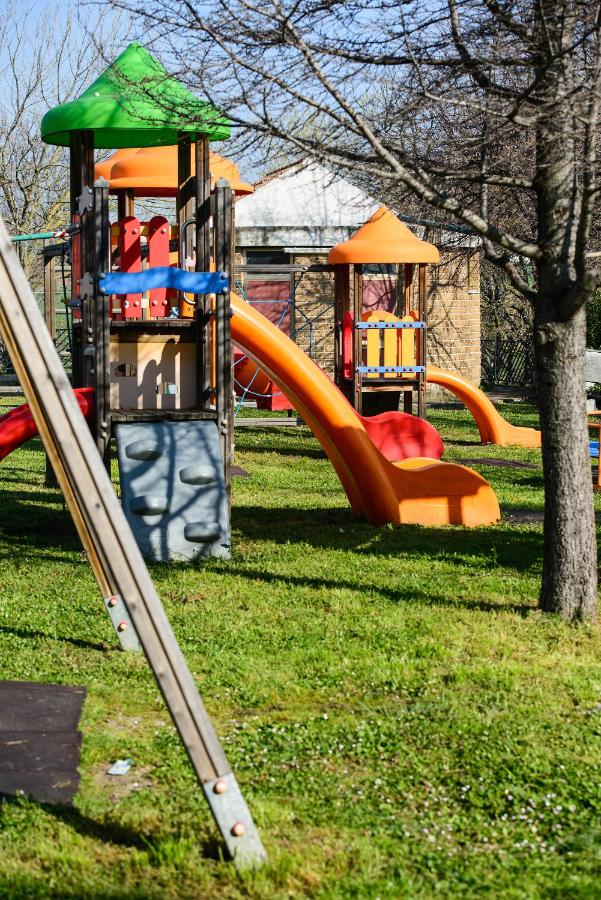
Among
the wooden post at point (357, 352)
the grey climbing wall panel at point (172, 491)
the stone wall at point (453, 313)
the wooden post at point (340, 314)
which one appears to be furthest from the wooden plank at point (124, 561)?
the stone wall at point (453, 313)

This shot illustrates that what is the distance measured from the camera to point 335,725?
4703 mm

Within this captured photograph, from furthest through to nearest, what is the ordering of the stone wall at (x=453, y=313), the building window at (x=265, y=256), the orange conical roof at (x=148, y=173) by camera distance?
the stone wall at (x=453, y=313) → the building window at (x=265, y=256) → the orange conical roof at (x=148, y=173)

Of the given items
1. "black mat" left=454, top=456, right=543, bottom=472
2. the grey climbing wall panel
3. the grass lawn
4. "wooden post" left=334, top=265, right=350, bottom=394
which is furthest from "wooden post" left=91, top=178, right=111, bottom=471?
"wooden post" left=334, top=265, right=350, bottom=394

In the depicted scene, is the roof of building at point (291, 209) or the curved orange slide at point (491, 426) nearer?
the curved orange slide at point (491, 426)

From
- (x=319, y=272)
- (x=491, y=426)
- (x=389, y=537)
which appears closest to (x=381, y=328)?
(x=491, y=426)

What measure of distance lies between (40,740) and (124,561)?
137 cm

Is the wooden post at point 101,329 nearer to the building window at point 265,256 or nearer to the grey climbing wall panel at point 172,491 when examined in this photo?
the grey climbing wall panel at point 172,491

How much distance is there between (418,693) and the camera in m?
5.14

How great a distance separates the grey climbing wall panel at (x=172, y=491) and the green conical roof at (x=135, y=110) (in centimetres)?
223

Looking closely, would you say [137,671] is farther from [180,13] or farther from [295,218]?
[295,218]

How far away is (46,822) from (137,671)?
66.8 inches

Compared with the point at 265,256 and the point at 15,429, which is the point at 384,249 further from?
the point at 15,429

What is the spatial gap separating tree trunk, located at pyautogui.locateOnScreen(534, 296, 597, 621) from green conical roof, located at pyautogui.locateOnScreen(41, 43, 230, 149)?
2.17m

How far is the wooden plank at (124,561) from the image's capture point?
11.1ft
